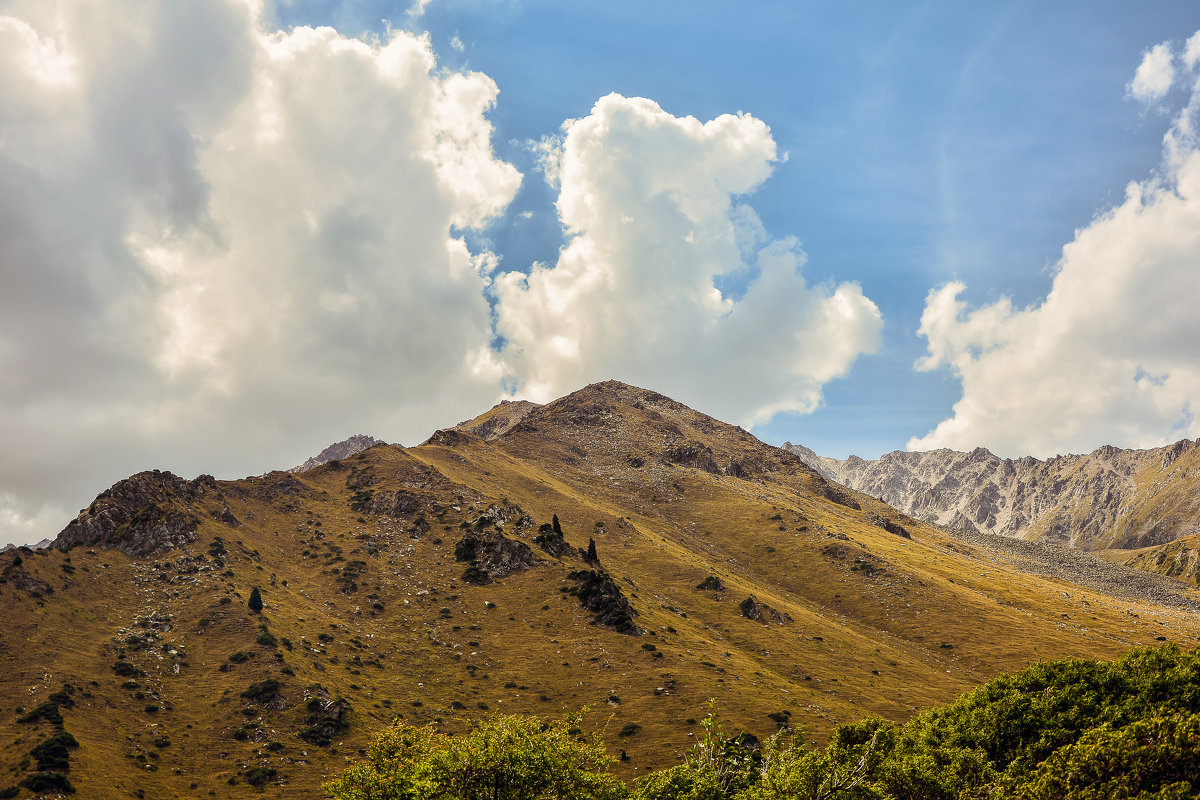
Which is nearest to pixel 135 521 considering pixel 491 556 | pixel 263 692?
pixel 263 692

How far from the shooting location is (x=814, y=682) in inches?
4350

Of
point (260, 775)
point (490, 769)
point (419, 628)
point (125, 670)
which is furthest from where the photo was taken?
point (419, 628)

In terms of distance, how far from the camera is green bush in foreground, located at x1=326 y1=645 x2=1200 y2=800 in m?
33.1

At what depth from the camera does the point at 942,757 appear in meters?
50.9

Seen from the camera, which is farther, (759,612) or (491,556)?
(759,612)

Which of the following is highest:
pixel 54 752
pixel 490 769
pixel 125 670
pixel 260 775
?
pixel 490 769

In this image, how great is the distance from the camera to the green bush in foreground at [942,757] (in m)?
33.1

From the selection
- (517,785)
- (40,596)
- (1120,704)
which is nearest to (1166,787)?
(1120,704)

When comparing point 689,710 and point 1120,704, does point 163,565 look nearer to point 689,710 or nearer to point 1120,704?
point 689,710

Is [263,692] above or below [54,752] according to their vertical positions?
above

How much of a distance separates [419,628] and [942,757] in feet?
307

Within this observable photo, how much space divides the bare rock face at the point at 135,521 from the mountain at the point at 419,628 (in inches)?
17.5

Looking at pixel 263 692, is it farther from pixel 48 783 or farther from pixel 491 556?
pixel 491 556

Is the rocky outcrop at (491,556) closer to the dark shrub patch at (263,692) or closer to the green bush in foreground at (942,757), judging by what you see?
the dark shrub patch at (263,692)
